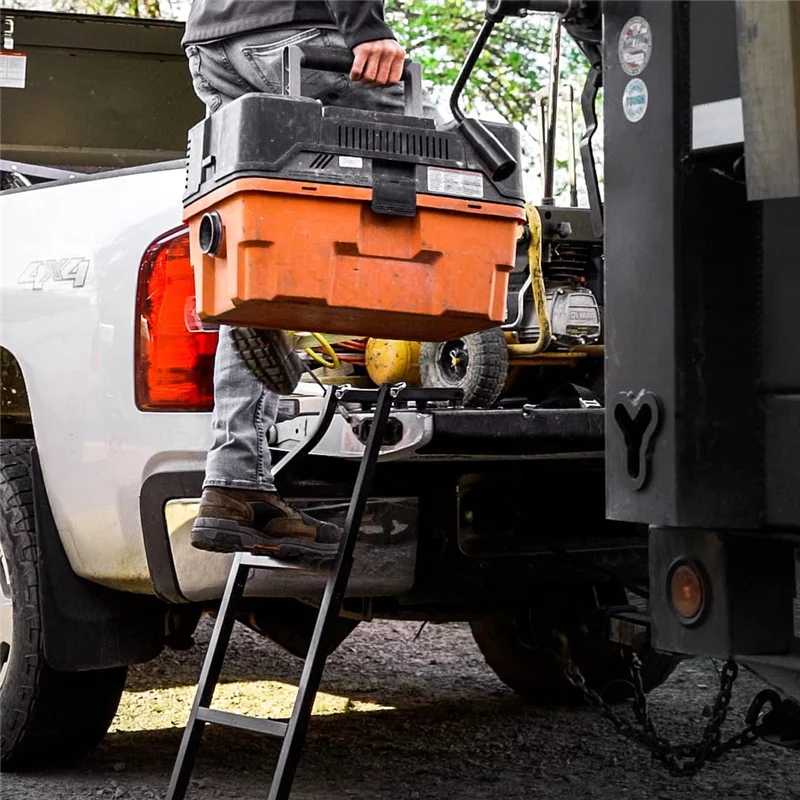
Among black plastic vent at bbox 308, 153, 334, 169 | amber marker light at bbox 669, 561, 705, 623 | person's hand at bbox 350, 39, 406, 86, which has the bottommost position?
amber marker light at bbox 669, 561, 705, 623

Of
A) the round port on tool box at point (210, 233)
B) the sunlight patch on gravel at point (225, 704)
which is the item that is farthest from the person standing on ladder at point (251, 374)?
the sunlight patch on gravel at point (225, 704)

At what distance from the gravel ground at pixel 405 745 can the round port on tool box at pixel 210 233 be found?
5.33ft

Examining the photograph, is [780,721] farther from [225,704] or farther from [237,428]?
[225,704]

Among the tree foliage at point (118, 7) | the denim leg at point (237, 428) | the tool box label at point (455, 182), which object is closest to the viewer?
the tool box label at point (455, 182)

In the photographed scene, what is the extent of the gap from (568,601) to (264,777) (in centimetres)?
99

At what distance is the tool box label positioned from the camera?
9.82 feet

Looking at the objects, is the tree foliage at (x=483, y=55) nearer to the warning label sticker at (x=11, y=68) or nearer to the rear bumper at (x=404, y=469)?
the warning label sticker at (x=11, y=68)

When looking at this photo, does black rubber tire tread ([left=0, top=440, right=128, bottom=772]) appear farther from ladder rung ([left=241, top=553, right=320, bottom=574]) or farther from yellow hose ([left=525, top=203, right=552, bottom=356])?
yellow hose ([left=525, top=203, right=552, bottom=356])

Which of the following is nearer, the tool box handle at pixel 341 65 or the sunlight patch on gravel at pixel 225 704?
the tool box handle at pixel 341 65

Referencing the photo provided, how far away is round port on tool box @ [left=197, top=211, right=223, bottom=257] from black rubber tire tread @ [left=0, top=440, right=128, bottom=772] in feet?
4.09

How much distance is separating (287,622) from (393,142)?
5.25ft

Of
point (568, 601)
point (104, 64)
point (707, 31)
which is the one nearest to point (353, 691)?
point (568, 601)

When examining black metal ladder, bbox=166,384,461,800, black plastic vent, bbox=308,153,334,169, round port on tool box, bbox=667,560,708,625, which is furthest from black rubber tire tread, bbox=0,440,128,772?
round port on tool box, bbox=667,560,708,625

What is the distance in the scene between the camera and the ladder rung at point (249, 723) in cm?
322
